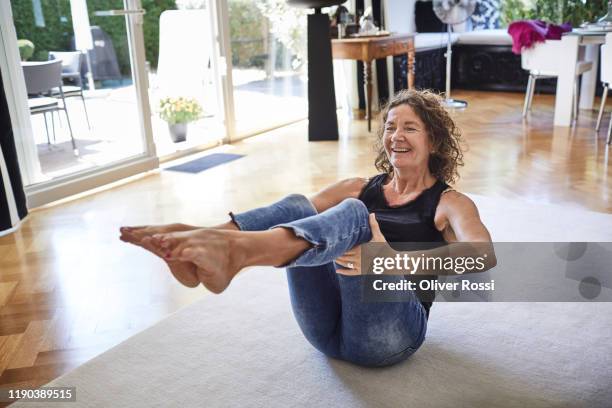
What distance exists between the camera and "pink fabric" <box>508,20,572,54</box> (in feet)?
17.6

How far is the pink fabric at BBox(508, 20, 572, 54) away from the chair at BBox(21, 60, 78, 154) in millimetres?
3907

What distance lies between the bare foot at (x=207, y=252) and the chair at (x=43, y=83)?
9.67ft

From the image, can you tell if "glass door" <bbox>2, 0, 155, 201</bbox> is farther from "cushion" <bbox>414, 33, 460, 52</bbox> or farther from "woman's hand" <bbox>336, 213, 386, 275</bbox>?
"cushion" <bbox>414, 33, 460, 52</bbox>

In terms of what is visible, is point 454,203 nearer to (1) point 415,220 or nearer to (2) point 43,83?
(1) point 415,220

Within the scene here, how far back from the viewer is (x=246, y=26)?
5.54m

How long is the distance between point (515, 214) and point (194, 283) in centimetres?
239

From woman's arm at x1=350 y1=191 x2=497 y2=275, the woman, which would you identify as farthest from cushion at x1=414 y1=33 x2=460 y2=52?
woman's arm at x1=350 y1=191 x2=497 y2=275

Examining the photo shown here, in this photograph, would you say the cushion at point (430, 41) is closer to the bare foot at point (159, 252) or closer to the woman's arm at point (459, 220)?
the woman's arm at point (459, 220)

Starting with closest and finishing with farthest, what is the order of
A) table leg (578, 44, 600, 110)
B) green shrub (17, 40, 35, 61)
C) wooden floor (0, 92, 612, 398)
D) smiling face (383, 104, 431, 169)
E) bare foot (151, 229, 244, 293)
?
bare foot (151, 229, 244, 293) → smiling face (383, 104, 431, 169) → wooden floor (0, 92, 612, 398) → green shrub (17, 40, 35, 61) → table leg (578, 44, 600, 110)

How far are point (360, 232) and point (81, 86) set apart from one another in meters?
3.26

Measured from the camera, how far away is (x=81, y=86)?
4.16m

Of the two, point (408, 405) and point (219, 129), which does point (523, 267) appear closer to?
point (408, 405)

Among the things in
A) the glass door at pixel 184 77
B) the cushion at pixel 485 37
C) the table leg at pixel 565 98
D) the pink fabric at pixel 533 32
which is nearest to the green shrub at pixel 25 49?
the glass door at pixel 184 77

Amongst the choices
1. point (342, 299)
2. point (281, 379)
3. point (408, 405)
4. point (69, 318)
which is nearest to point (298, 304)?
point (342, 299)
